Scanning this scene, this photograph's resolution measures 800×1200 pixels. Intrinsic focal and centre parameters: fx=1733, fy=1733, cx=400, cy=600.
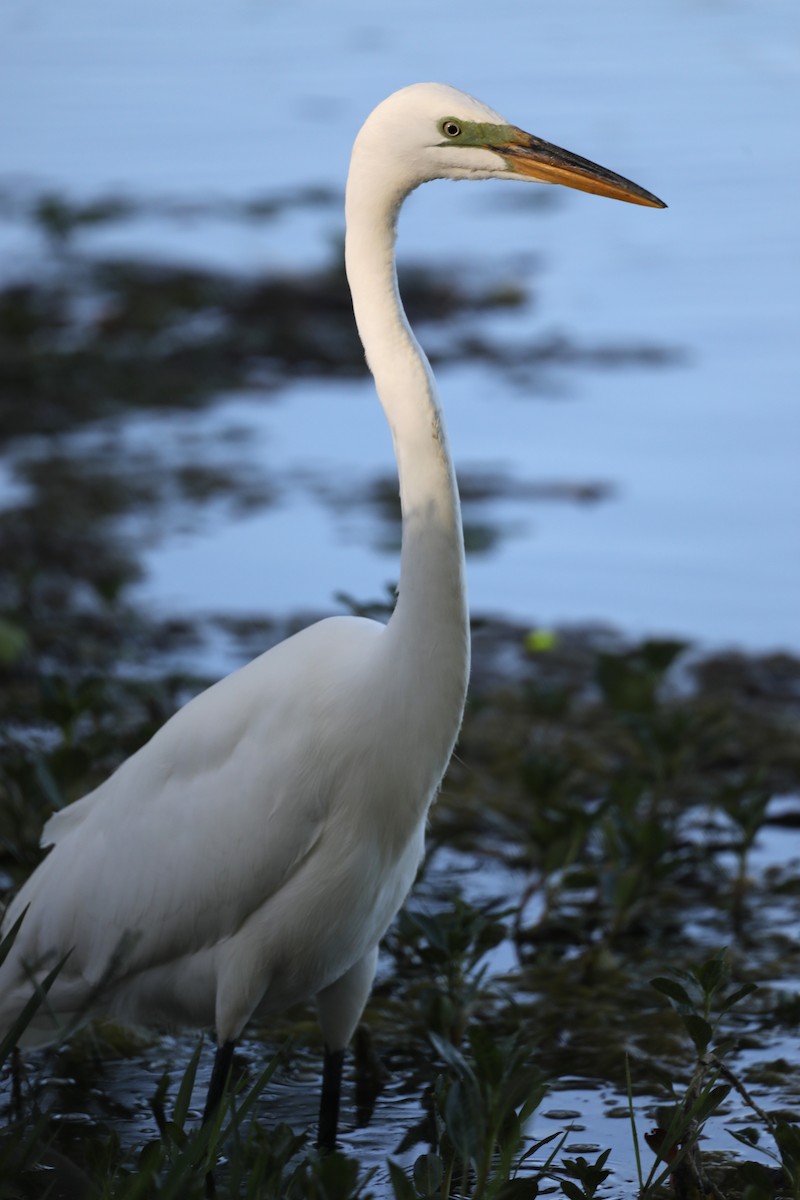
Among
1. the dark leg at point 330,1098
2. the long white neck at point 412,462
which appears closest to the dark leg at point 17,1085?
the dark leg at point 330,1098

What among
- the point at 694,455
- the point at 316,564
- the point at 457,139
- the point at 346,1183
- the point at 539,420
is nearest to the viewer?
the point at 346,1183

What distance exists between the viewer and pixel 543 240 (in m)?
10.8

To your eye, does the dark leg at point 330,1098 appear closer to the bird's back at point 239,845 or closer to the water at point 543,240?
the bird's back at point 239,845

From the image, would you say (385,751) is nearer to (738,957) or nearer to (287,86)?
(738,957)

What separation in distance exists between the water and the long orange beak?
3.27 m

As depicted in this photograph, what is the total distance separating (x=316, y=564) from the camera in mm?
6688

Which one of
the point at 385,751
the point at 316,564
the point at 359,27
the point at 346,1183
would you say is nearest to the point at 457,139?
the point at 385,751

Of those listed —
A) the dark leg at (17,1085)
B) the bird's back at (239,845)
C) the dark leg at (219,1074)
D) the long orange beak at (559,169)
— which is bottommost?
the dark leg at (17,1085)

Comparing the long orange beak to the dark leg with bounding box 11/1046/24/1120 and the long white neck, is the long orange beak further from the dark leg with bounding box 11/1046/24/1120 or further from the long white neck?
the dark leg with bounding box 11/1046/24/1120

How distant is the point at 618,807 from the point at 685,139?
8.58 metres

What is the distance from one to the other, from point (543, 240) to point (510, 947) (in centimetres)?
739

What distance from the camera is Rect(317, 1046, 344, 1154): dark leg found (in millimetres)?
3240

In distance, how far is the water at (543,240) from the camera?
662 cm

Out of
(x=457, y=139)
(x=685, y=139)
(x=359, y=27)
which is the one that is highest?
(x=359, y=27)
